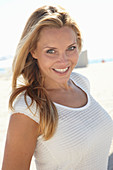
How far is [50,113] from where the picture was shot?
157 cm

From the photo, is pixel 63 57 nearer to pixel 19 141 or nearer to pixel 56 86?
pixel 56 86

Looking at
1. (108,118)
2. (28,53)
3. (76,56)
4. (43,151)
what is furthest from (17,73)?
(108,118)

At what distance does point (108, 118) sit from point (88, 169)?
1.25 ft

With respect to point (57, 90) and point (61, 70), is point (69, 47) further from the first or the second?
point (57, 90)

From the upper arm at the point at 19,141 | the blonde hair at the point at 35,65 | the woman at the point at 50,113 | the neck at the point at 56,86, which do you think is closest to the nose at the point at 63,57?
the woman at the point at 50,113

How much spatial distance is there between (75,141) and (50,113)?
23 cm

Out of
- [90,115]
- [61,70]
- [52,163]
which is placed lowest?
[52,163]

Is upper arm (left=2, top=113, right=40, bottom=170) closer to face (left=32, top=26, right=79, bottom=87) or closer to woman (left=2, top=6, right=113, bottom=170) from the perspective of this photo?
woman (left=2, top=6, right=113, bottom=170)

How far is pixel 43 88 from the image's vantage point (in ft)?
5.73

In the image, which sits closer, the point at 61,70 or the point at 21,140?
the point at 21,140

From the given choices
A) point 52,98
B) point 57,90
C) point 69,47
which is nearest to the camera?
point 69,47

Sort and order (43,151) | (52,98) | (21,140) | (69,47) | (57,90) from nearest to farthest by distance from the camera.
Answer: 1. (21,140)
2. (43,151)
3. (69,47)
4. (52,98)
5. (57,90)

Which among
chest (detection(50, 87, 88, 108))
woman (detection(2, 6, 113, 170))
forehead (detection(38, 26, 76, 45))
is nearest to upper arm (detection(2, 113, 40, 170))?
woman (detection(2, 6, 113, 170))

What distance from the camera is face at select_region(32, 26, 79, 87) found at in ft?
5.28
